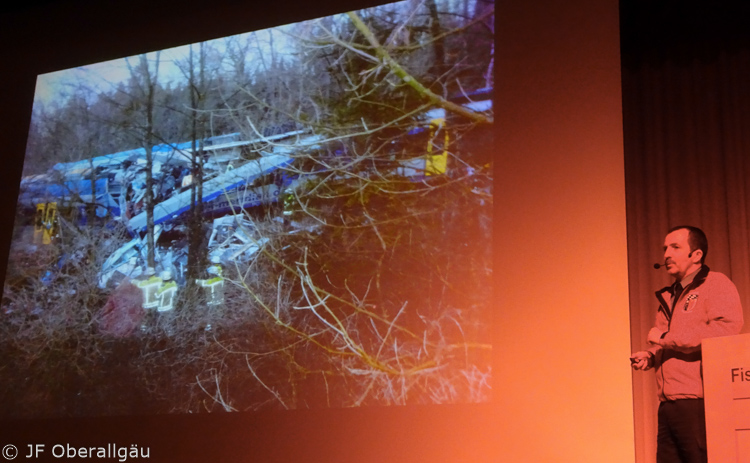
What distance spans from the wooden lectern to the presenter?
1.64 ft

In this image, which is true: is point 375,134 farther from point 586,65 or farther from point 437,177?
point 586,65

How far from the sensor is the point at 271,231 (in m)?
3.45

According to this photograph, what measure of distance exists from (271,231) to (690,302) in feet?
5.73

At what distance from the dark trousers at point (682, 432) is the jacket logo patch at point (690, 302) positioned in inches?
11.7

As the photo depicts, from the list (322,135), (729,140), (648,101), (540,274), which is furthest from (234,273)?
(729,140)

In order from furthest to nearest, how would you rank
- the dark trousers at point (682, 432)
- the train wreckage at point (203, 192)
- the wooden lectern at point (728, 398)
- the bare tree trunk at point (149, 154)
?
the bare tree trunk at point (149, 154) → the train wreckage at point (203, 192) → the dark trousers at point (682, 432) → the wooden lectern at point (728, 398)

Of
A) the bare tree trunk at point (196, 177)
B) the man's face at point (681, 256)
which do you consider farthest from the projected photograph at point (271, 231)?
the man's face at point (681, 256)

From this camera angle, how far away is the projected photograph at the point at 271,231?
10.4 feet

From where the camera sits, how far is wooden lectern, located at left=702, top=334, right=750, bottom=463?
1921 mm

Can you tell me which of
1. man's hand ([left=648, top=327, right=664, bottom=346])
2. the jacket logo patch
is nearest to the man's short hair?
the jacket logo patch

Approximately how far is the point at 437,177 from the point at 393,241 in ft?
1.06

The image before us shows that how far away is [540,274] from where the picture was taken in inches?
120

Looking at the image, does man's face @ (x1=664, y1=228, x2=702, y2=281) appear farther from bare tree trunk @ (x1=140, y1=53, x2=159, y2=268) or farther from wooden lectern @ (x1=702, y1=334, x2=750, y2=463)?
bare tree trunk @ (x1=140, y1=53, x2=159, y2=268)

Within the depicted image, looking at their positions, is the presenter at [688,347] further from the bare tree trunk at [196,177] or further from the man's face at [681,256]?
the bare tree trunk at [196,177]
